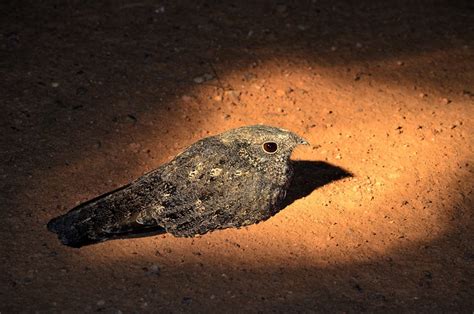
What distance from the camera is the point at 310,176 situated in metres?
4.28

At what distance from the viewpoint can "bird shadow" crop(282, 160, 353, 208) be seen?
4148 millimetres

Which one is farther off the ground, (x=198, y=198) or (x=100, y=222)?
(x=198, y=198)

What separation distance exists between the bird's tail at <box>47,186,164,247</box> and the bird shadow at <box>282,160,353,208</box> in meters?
0.90

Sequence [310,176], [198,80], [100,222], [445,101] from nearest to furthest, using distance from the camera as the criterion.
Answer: [100,222]
[310,176]
[445,101]
[198,80]

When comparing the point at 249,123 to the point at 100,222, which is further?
the point at 249,123

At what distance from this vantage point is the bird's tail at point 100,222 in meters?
3.74

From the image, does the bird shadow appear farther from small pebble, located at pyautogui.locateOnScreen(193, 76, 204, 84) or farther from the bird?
small pebble, located at pyautogui.locateOnScreen(193, 76, 204, 84)

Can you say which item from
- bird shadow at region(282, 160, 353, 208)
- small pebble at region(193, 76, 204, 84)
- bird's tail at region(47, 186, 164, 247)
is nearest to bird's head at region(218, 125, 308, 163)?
bird shadow at region(282, 160, 353, 208)

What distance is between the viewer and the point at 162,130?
15.1 ft

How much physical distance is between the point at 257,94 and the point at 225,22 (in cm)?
105

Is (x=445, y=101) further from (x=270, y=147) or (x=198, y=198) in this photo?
(x=198, y=198)

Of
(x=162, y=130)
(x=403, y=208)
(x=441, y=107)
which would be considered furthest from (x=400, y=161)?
(x=162, y=130)

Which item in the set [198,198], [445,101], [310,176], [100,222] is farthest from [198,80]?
[445,101]

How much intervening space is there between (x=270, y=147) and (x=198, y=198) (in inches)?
21.0
